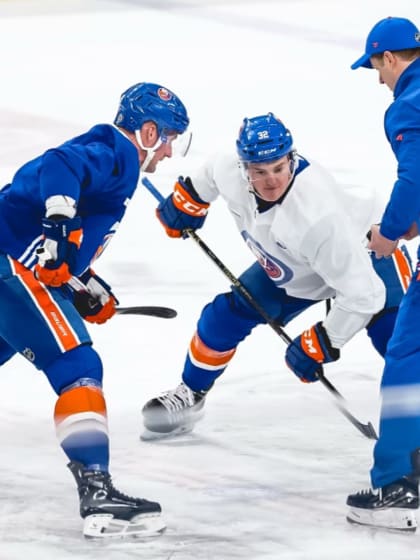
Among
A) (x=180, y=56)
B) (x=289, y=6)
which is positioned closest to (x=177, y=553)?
(x=180, y=56)

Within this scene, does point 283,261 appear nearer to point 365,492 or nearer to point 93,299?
point 93,299

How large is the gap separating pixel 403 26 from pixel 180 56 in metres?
3.75

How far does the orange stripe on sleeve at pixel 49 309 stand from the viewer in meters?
3.09

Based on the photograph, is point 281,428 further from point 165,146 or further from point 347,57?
point 347,57

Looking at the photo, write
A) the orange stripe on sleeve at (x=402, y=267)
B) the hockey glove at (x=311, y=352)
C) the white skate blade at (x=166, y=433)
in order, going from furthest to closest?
the white skate blade at (x=166, y=433), the orange stripe on sleeve at (x=402, y=267), the hockey glove at (x=311, y=352)

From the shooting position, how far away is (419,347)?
3.03 meters

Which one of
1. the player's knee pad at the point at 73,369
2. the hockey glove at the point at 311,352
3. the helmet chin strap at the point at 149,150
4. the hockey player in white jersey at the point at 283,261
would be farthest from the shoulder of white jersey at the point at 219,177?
the player's knee pad at the point at 73,369

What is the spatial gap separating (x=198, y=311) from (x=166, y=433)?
83cm

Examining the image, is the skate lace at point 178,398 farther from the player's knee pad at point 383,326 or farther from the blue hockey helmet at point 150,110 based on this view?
the blue hockey helmet at point 150,110

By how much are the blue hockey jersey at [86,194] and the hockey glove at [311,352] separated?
0.53 metres

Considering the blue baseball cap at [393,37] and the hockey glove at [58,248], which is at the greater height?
the blue baseball cap at [393,37]

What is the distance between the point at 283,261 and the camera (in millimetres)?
3439

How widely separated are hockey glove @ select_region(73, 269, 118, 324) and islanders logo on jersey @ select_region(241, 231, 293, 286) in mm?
397

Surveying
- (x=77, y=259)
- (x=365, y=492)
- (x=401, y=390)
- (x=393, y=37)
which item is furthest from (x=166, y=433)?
(x=393, y=37)
